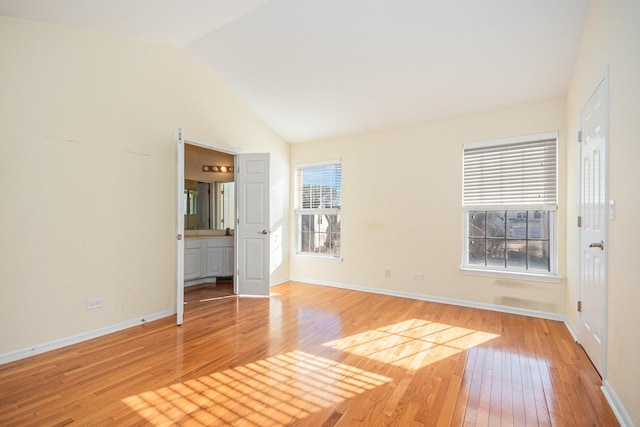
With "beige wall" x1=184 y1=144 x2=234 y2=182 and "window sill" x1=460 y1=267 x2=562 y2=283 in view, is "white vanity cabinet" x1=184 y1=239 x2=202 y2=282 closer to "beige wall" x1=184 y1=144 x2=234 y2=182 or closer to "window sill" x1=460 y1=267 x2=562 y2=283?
"beige wall" x1=184 y1=144 x2=234 y2=182

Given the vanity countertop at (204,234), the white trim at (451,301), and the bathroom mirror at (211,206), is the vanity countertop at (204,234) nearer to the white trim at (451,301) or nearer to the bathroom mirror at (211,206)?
the bathroom mirror at (211,206)

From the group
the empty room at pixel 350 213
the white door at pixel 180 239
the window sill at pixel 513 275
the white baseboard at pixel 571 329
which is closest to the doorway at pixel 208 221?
the empty room at pixel 350 213

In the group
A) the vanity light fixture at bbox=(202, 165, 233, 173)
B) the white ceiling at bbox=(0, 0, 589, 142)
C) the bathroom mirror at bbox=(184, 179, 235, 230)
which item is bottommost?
the bathroom mirror at bbox=(184, 179, 235, 230)

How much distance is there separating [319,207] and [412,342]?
10.3 ft

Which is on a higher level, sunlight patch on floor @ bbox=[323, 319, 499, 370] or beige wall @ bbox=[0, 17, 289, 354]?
beige wall @ bbox=[0, 17, 289, 354]

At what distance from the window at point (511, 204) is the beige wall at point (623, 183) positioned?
158 cm

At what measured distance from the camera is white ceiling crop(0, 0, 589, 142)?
9.00 feet

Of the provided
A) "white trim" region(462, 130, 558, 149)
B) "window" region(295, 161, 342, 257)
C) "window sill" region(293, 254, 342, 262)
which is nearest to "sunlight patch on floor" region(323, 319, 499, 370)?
"window sill" region(293, 254, 342, 262)

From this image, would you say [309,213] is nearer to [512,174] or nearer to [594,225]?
[512,174]

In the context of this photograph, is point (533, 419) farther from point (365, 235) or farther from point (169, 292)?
point (169, 292)

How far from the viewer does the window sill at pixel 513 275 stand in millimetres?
3627

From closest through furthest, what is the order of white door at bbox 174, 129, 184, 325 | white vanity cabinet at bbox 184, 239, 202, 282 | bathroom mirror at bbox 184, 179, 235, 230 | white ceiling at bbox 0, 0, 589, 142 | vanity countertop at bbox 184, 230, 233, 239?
white ceiling at bbox 0, 0, 589, 142, white door at bbox 174, 129, 184, 325, white vanity cabinet at bbox 184, 239, 202, 282, vanity countertop at bbox 184, 230, 233, 239, bathroom mirror at bbox 184, 179, 235, 230

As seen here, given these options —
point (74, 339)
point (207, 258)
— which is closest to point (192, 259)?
point (207, 258)

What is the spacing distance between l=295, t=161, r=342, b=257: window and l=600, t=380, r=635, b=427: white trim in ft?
12.4
